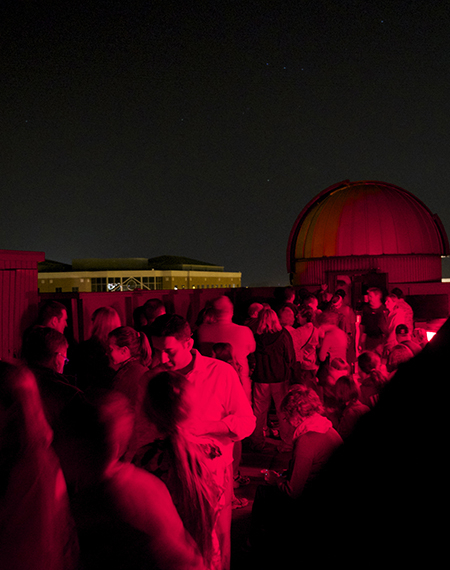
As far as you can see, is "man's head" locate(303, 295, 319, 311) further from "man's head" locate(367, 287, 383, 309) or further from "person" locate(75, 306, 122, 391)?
"person" locate(75, 306, 122, 391)

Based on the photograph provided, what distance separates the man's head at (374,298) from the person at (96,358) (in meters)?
4.28

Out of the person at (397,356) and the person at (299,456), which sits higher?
the person at (397,356)

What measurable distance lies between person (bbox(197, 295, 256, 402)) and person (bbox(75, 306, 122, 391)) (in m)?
0.97

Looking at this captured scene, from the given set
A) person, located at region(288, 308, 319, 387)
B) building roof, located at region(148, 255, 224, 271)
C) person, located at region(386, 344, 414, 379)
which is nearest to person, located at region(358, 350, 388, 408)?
person, located at region(386, 344, 414, 379)

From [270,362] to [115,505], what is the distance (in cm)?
403

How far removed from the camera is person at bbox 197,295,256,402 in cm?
475

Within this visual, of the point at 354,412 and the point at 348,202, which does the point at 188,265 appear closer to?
the point at 348,202

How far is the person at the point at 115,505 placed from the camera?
1.60 m

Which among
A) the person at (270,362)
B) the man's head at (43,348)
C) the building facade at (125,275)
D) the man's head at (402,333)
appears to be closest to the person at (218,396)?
the man's head at (43,348)

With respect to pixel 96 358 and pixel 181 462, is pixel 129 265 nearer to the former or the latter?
pixel 96 358

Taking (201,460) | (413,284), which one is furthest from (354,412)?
(413,284)

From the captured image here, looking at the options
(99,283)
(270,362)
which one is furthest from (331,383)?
(99,283)

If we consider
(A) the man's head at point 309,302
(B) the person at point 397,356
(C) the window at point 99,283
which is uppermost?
(C) the window at point 99,283

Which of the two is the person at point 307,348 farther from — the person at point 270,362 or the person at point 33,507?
the person at point 33,507
